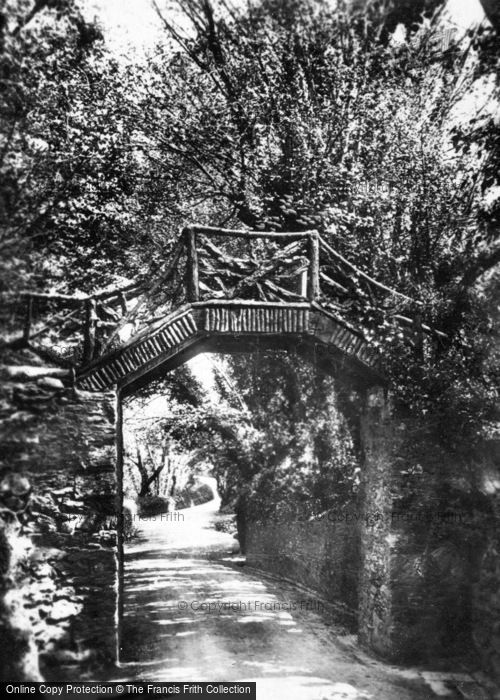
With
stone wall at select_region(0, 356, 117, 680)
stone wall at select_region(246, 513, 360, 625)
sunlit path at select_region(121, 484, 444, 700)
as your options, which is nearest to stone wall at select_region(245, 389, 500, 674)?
sunlit path at select_region(121, 484, 444, 700)

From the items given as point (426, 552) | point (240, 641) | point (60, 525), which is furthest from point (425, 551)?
point (60, 525)

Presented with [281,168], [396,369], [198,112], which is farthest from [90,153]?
[396,369]

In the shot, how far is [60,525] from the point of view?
6.48 m

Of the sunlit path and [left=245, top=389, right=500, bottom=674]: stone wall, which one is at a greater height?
[left=245, top=389, right=500, bottom=674]: stone wall

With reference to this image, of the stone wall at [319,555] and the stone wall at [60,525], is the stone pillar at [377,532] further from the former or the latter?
the stone wall at [60,525]

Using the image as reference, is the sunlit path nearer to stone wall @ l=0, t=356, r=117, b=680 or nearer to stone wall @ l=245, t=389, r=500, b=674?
stone wall @ l=245, t=389, r=500, b=674

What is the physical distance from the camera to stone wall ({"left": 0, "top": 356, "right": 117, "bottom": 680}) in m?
6.06

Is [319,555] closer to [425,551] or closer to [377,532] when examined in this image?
[377,532]

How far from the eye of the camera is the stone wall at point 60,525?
606cm

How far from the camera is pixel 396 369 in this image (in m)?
7.37

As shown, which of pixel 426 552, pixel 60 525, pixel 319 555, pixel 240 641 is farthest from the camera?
pixel 319 555

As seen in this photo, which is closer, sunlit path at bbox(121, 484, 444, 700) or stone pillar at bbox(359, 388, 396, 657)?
sunlit path at bbox(121, 484, 444, 700)

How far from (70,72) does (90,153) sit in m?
1.41

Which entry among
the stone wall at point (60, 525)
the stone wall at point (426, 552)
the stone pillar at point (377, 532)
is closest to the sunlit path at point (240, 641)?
the stone pillar at point (377, 532)
